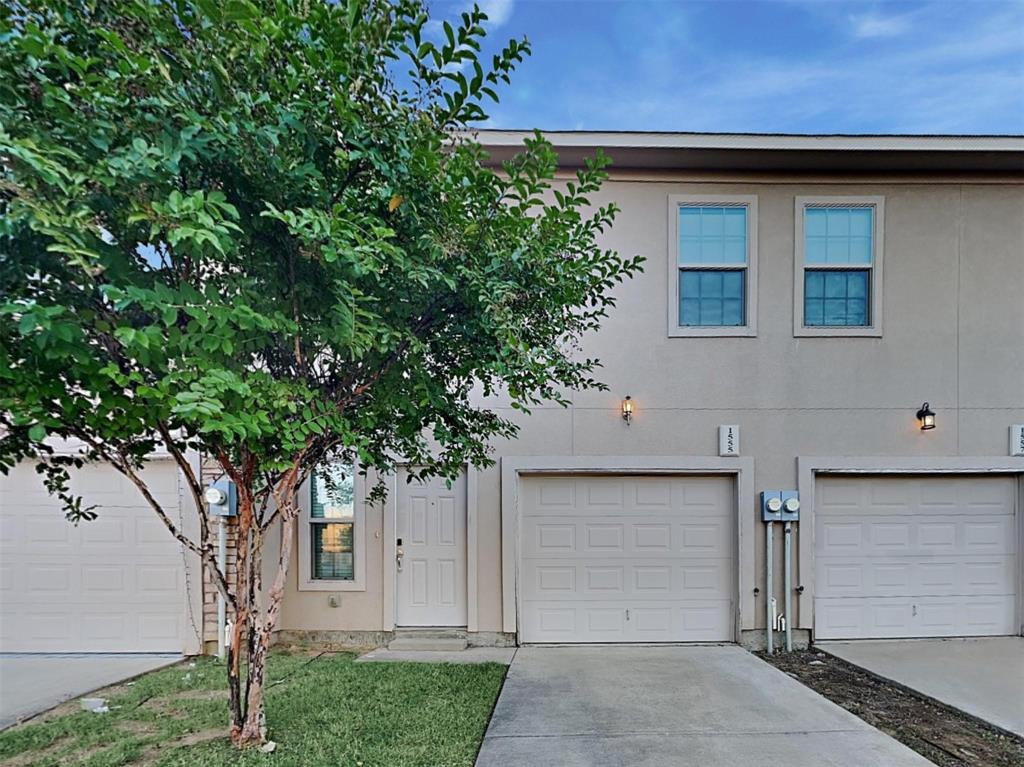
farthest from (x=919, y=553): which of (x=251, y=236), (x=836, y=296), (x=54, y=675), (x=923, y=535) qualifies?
(x=54, y=675)

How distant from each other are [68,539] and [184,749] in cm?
347

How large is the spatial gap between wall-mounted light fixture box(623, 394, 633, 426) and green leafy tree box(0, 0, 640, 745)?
256cm

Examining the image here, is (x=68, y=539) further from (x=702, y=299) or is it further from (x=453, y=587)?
(x=702, y=299)

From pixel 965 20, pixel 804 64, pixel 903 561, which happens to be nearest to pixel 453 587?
pixel 903 561

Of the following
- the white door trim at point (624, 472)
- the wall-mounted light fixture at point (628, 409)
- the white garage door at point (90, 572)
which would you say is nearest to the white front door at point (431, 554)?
the white door trim at point (624, 472)

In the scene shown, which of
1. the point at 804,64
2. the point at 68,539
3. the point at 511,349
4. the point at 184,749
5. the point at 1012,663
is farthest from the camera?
the point at 804,64

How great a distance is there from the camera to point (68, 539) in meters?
5.38

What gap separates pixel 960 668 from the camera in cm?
470

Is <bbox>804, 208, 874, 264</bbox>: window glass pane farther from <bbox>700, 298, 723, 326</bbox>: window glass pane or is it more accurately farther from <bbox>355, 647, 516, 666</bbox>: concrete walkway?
<bbox>355, 647, 516, 666</bbox>: concrete walkway

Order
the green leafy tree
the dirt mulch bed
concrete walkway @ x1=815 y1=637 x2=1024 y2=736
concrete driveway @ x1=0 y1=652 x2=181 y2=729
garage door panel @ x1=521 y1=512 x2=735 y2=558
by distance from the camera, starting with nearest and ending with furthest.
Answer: the green leafy tree, the dirt mulch bed, concrete walkway @ x1=815 y1=637 x2=1024 y2=736, concrete driveway @ x1=0 y1=652 x2=181 y2=729, garage door panel @ x1=521 y1=512 x2=735 y2=558

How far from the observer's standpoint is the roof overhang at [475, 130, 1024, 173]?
5266 mm

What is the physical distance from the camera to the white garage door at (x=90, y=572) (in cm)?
531

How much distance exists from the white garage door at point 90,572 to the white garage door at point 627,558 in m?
3.73

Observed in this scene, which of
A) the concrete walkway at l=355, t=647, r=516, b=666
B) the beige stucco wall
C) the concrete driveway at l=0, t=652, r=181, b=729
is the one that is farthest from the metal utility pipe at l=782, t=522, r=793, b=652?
the concrete driveway at l=0, t=652, r=181, b=729
